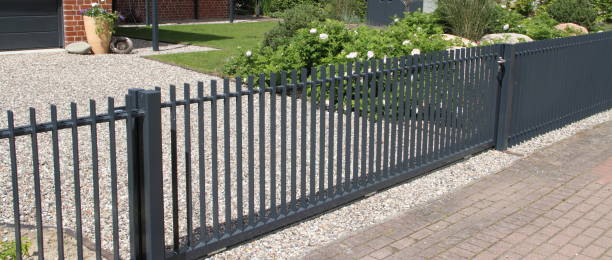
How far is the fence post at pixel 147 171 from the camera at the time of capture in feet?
14.3

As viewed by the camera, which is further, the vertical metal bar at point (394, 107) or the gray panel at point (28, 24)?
the gray panel at point (28, 24)

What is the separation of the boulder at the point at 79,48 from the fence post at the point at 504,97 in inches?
387

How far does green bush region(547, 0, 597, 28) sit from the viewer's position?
62.3 ft

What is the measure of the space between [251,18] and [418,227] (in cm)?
2404

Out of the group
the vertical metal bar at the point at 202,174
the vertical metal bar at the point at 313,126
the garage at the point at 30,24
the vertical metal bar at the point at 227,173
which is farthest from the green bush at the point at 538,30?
the vertical metal bar at the point at 202,174

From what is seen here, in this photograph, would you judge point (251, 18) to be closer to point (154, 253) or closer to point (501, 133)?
point (501, 133)

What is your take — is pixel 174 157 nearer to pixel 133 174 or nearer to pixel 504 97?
pixel 133 174

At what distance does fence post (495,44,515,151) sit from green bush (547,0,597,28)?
1206cm

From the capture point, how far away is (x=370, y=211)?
6164 millimetres

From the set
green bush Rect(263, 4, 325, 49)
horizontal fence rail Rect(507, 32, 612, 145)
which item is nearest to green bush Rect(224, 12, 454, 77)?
green bush Rect(263, 4, 325, 49)

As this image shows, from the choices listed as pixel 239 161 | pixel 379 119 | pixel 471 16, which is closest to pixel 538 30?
pixel 471 16

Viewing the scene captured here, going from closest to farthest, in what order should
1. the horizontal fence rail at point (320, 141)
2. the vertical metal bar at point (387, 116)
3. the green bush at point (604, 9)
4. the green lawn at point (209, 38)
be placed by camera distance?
the horizontal fence rail at point (320, 141) < the vertical metal bar at point (387, 116) < the green lawn at point (209, 38) < the green bush at point (604, 9)

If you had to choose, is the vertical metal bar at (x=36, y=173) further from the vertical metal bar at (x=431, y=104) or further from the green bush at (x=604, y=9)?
the green bush at (x=604, y=9)

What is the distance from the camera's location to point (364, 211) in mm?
6152
